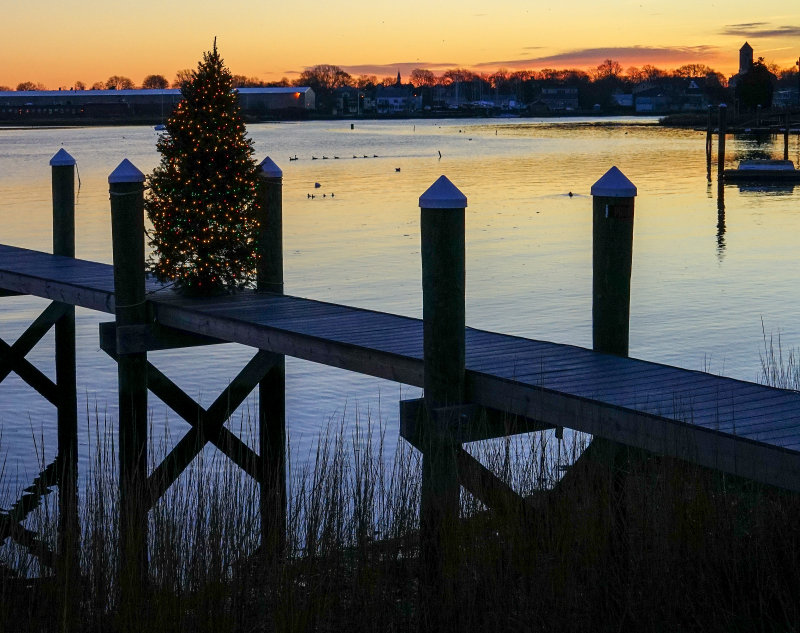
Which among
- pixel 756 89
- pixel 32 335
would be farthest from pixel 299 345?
pixel 756 89

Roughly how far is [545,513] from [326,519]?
1.22 meters

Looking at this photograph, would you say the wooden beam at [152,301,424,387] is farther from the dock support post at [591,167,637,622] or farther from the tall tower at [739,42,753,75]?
the tall tower at [739,42,753,75]

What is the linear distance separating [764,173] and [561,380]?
43.7m

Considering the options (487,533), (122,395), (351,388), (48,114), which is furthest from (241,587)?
(48,114)

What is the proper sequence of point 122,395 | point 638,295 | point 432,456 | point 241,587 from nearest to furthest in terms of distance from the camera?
1. point 241,587
2. point 432,456
3. point 122,395
4. point 638,295

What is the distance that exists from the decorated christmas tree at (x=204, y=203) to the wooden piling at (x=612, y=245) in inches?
164

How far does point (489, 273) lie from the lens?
26.2 m

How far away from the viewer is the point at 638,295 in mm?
23203

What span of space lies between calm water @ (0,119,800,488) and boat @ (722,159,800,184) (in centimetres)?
208

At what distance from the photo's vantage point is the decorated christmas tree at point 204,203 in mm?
11281

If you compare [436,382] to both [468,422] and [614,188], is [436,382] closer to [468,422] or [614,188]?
[468,422]

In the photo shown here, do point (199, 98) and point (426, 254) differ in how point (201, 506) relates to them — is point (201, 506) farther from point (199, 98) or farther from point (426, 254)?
point (199, 98)

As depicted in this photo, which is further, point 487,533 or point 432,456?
point 432,456

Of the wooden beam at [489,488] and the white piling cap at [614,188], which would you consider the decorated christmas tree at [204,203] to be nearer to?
the white piling cap at [614,188]
